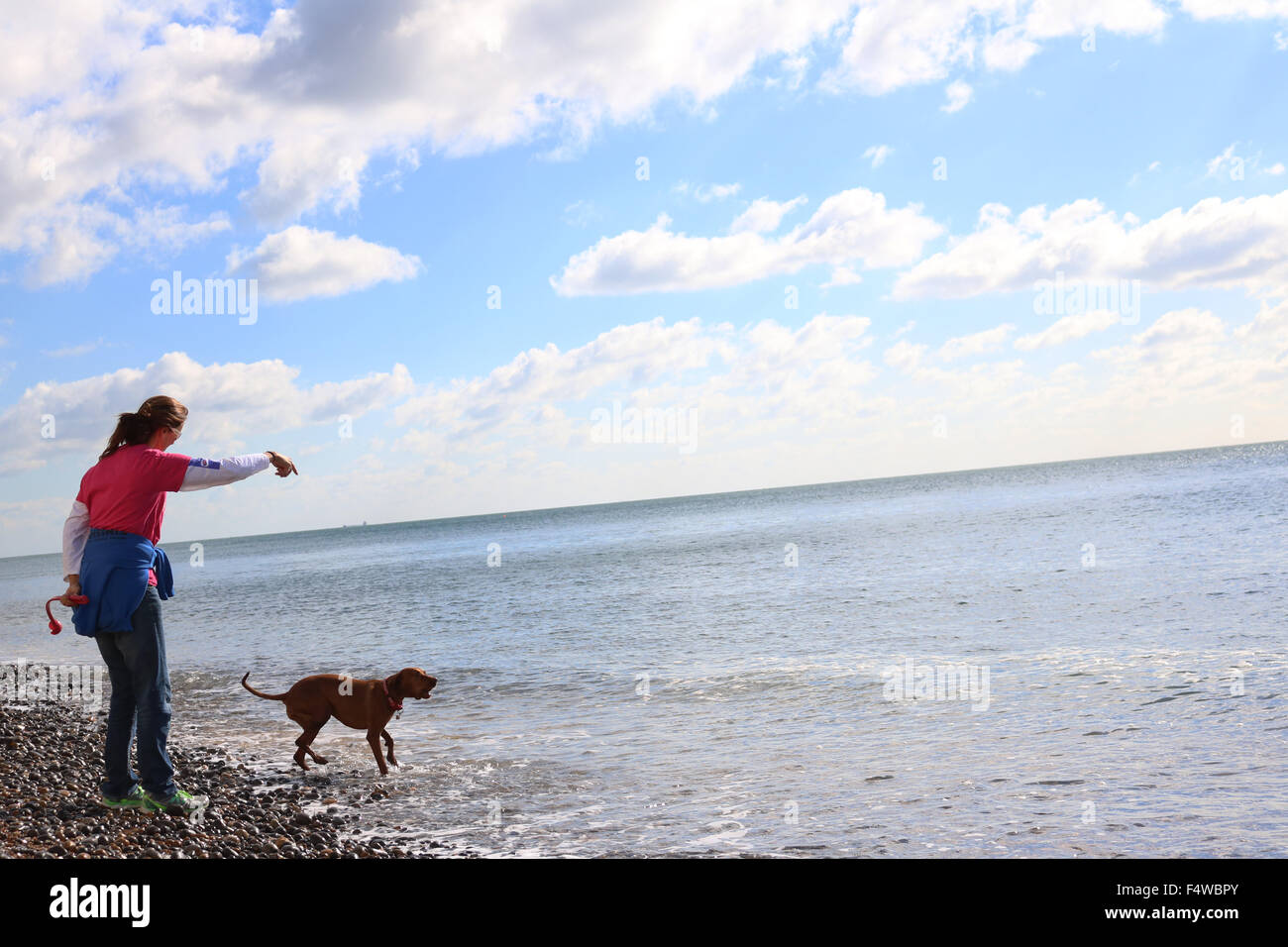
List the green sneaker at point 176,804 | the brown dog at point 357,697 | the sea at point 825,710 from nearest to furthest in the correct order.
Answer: the green sneaker at point 176,804, the sea at point 825,710, the brown dog at point 357,697

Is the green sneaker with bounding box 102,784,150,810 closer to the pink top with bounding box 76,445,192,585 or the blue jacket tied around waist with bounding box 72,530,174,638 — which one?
the blue jacket tied around waist with bounding box 72,530,174,638

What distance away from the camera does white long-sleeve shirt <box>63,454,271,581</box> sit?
17.4ft

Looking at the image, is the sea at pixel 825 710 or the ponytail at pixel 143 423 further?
the sea at pixel 825 710

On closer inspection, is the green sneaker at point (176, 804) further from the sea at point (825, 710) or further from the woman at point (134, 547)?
the sea at point (825, 710)

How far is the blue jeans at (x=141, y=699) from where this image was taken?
18.0 feet

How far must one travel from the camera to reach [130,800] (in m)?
5.88

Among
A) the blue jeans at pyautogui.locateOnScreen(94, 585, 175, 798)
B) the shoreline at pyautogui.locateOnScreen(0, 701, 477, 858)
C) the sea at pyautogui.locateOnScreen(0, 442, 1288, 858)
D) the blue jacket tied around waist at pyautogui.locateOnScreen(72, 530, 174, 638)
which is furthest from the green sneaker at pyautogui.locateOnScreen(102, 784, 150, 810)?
the sea at pyautogui.locateOnScreen(0, 442, 1288, 858)

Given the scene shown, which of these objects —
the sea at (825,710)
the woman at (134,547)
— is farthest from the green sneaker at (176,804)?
the sea at (825,710)

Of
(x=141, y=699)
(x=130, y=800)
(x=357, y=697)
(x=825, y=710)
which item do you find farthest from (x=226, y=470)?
(x=825, y=710)

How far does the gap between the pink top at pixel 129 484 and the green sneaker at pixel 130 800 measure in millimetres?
1840

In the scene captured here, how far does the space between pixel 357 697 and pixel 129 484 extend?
3.09m

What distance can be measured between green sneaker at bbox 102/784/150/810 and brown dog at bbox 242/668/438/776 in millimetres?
1686

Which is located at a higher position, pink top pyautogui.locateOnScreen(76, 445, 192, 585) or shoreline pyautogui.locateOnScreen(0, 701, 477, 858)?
pink top pyautogui.locateOnScreen(76, 445, 192, 585)
